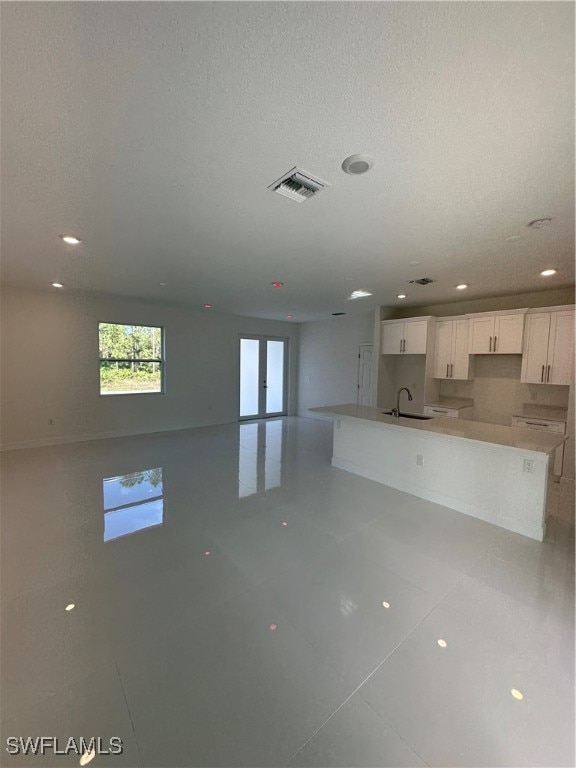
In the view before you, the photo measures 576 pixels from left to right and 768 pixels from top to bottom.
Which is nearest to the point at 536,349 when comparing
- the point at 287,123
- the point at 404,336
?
the point at 404,336

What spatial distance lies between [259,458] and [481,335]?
411 cm

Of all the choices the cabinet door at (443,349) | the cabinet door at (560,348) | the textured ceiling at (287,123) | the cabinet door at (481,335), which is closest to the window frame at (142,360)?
the textured ceiling at (287,123)

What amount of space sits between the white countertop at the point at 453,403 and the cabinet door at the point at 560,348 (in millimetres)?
1238

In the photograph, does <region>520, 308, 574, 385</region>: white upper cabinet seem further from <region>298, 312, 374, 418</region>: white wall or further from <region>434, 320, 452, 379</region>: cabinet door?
<region>298, 312, 374, 418</region>: white wall

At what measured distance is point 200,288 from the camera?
4.84 metres

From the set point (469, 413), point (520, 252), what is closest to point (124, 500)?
point (520, 252)

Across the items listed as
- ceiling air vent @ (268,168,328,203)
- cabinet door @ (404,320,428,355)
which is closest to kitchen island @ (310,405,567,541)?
cabinet door @ (404,320,428,355)

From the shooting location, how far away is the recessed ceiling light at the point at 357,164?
1.70 metres

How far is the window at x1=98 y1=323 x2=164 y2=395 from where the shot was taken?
6.10 metres

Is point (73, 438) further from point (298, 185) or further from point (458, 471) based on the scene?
point (458, 471)

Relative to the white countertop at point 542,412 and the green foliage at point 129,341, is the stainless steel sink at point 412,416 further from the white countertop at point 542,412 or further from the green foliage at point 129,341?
the green foliage at point 129,341

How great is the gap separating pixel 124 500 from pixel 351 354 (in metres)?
5.78

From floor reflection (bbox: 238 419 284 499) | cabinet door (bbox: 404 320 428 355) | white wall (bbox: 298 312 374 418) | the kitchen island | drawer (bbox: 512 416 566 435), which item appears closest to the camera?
the kitchen island

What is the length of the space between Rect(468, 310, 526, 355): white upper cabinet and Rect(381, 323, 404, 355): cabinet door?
1.18 meters
